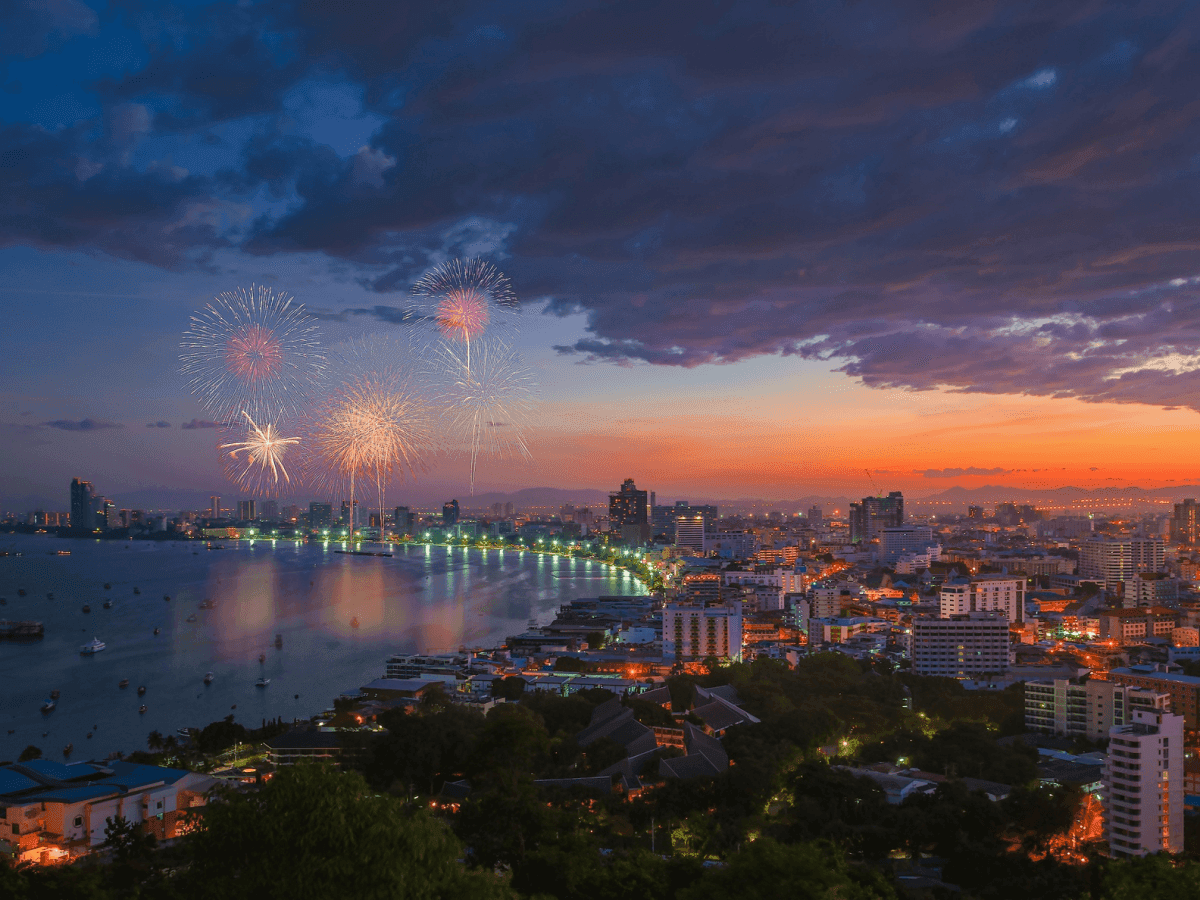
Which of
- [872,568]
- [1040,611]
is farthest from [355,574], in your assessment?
[1040,611]

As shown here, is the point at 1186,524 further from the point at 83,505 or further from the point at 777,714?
the point at 83,505

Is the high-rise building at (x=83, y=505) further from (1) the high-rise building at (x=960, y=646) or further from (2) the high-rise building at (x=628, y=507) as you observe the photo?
(1) the high-rise building at (x=960, y=646)

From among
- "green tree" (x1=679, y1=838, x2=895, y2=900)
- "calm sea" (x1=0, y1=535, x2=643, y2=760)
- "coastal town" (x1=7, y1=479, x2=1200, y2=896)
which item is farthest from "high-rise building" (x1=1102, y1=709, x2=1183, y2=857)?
"calm sea" (x1=0, y1=535, x2=643, y2=760)

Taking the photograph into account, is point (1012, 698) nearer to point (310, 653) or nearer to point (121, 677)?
point (310, 653)

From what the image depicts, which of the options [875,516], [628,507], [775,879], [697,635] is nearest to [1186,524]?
[875,516]

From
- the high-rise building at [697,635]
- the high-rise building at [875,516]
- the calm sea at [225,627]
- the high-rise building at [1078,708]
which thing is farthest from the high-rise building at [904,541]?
the high-rise building at [1078,708]

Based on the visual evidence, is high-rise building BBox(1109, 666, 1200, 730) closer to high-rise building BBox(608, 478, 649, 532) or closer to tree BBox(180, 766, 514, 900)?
tree BBox(180, 766, 514, 900)

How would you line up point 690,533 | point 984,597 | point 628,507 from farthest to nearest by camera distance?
1. point 628,507
2. point 690,533
3. point 984,597
